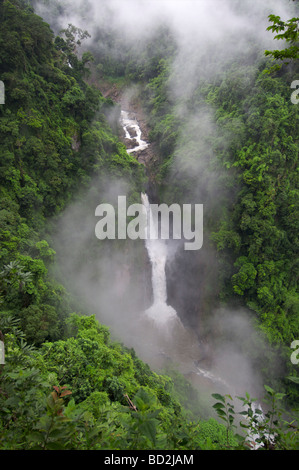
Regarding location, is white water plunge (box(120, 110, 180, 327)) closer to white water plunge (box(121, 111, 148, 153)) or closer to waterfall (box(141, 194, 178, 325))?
waterfall (box(141, 194, 178, 325))

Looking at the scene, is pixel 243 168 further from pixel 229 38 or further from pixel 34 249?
pixel 229 38

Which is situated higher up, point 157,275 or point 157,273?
point 157,273

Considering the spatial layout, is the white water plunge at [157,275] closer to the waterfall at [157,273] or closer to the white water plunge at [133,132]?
the waterfall at [157,273]

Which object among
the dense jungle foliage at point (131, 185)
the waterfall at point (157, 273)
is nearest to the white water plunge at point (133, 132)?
the dense jungle foliage at point (131, 185)

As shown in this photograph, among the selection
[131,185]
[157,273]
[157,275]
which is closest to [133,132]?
[131,185]

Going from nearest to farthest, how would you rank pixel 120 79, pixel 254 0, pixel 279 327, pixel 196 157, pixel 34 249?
pixel 34 249 < pixel 279 327 < pixel 196 157 < pixel 254 0 < pixel 120 79

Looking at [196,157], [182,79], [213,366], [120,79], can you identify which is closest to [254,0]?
[182,79]

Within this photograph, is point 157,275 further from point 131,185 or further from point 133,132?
point 133,132

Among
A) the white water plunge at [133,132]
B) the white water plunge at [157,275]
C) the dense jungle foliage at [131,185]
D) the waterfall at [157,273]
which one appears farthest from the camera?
the white water plunge at [133,132]

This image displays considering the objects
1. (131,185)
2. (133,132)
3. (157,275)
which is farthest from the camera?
(133,132)
